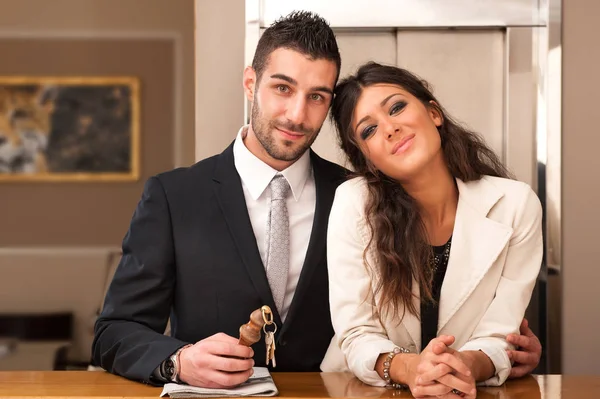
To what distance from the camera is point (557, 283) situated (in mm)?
3777

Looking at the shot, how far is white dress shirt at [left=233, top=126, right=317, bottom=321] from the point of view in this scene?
2.66 meters

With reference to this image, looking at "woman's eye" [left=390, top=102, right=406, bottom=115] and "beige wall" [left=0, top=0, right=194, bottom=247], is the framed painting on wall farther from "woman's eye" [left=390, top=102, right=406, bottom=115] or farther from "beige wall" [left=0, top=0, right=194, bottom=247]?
"woman's eye" [left=390, top=102, right=406, bottom=115]

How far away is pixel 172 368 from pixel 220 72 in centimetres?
193

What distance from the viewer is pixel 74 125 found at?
5.30 metres

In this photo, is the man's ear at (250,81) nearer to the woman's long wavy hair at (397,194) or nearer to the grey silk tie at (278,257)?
the woman's long wavy hair at (397,194)

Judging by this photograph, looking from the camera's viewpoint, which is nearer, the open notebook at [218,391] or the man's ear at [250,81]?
the open notebook at [218,391]

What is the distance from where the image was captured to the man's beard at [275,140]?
260 cm

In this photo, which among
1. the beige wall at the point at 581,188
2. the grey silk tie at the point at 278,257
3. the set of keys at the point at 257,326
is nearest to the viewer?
the set of keys at the point at 257,326

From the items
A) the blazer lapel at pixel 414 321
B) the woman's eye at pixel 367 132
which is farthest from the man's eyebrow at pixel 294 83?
the blazer lapel at pixel 414 321

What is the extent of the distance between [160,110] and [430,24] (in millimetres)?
2046

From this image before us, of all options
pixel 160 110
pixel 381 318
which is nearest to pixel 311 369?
pixel 381 318

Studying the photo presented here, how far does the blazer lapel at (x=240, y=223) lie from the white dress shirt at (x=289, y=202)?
1.6 inches

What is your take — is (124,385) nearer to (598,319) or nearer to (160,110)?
(598,319)

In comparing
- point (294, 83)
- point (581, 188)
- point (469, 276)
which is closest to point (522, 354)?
point (469, 276)
